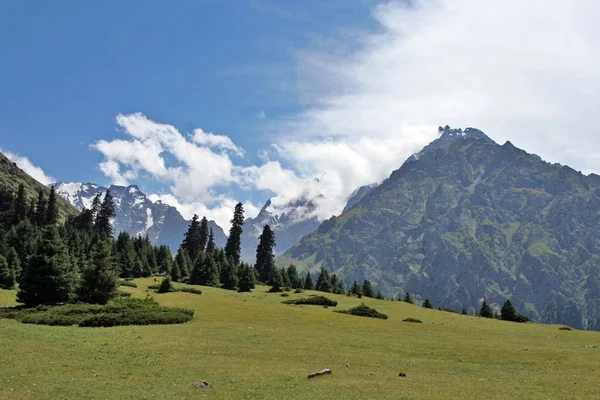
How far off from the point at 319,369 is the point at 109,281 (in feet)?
139

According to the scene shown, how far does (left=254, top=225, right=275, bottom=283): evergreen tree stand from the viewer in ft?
481

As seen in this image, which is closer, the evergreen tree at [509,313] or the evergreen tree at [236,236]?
the evergreen tree at [509,313]

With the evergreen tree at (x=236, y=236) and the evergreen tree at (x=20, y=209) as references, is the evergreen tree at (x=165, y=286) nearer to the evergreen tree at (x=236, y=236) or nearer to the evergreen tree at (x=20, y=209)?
the evergreen tree at (x=236, y=236)

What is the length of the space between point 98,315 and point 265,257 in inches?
3978

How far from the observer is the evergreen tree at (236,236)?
156625 millimetres

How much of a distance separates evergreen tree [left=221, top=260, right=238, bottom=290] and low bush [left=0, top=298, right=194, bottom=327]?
57692 millimetres

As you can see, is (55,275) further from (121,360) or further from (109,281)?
(121,360)

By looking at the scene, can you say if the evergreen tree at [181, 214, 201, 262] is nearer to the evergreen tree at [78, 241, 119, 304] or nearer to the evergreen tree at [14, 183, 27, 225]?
the evergreen tree at [14, 183, 27, 225]

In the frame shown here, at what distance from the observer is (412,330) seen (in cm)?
5544

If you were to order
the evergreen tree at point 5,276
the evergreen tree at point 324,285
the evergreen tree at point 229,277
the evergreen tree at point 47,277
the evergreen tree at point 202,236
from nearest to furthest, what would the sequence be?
the evergreen tree at point 47,277
the evergreen tree at point 5,276
the evergreen tree at point 229,277
the evergreen tree at point 324,285
the evergreen tree at point 202,236

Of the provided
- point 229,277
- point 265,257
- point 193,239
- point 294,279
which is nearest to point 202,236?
point 193,239

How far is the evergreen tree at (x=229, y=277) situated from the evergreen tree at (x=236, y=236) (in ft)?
117

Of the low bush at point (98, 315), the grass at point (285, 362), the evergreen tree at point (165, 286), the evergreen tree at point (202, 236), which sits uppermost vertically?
the evergreen tree at point (202, 236)

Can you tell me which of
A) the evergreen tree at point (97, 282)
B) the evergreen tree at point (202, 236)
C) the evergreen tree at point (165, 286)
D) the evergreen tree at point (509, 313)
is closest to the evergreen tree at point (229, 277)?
the evergreen tree at point (165, 286)
